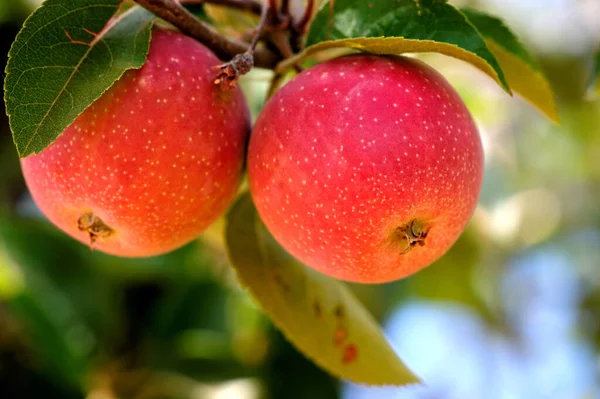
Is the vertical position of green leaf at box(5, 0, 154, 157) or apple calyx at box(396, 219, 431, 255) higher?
green leaf at box(5, 0, 154, 157)

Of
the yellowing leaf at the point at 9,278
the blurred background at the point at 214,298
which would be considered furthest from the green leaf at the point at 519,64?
the yellowing leaf at the point at 9,278

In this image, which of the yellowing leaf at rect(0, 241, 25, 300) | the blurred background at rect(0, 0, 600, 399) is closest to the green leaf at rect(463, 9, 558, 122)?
the blurred background at rect(0, 0, 600, 399)

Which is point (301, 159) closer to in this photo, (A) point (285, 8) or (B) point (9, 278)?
(A) point (285, 8)

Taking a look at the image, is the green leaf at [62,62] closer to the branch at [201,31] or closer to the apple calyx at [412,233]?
the branch at [201,31]

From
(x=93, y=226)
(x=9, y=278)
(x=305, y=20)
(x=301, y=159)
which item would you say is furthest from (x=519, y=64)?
(x=9, y=278)

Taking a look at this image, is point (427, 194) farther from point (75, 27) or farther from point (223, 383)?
point (223, 383)

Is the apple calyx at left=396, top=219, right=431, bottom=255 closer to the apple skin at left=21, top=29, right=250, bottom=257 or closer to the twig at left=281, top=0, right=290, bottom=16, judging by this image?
the apple skin at left=21, top=29, right=250, bottom=257

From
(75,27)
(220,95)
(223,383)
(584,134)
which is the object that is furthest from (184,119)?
(584,134)

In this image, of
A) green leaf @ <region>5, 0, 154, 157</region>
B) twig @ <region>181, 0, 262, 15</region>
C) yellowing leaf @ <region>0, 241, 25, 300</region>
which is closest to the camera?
Answer: green leaf @ <region>5, 0, 154, 157</region>
